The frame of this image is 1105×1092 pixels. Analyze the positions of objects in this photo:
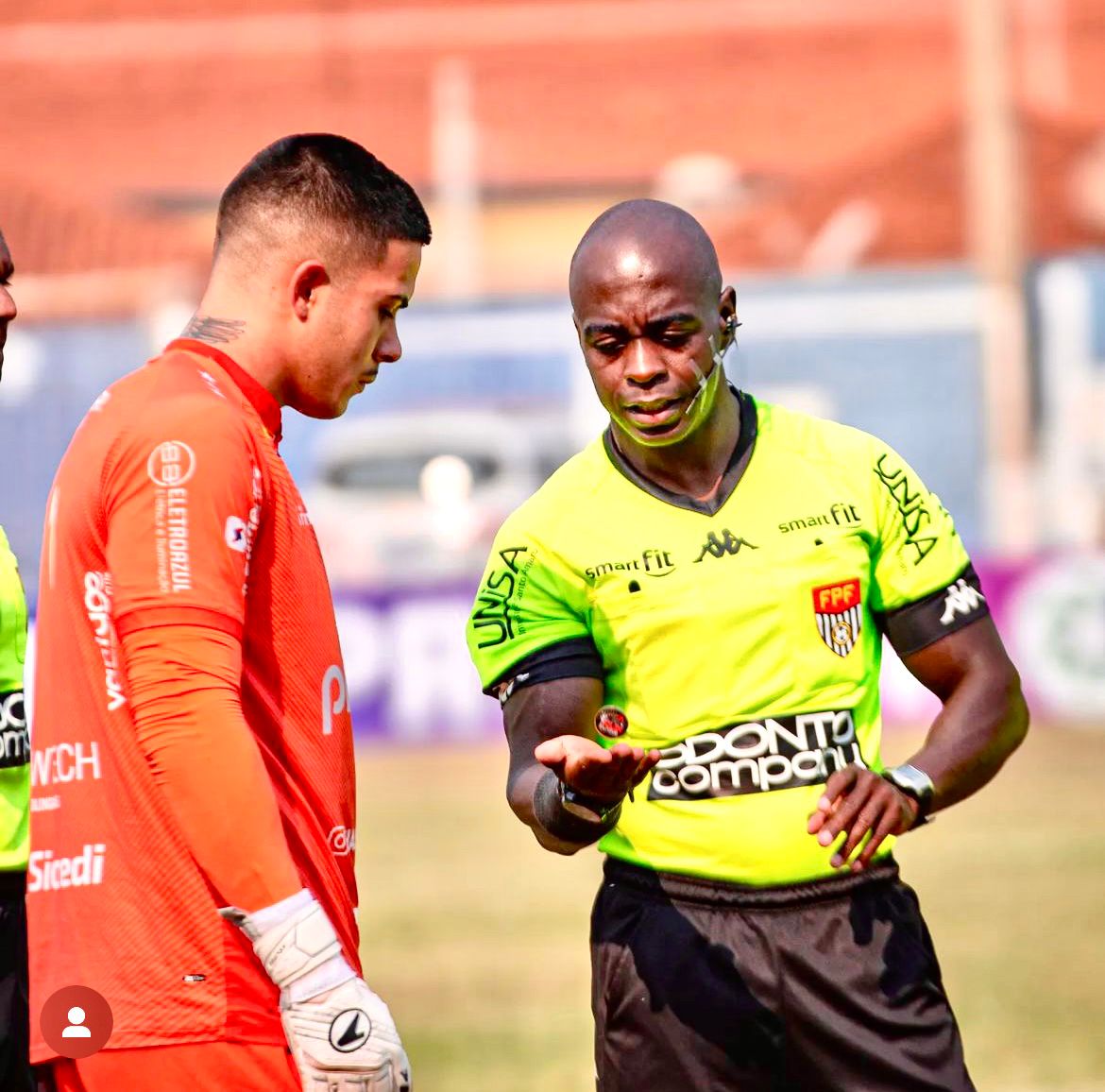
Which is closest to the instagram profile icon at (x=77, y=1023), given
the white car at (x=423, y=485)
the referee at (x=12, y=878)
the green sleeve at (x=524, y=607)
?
the green sleeve at (x=524, y=607)

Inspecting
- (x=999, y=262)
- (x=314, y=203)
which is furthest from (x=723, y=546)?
(x=999, y=262)

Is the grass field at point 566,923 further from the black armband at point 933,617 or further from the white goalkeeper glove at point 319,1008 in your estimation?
the white goalkeeper glove at point 319,1008

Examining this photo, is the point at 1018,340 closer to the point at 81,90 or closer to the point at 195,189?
the point at 195,189

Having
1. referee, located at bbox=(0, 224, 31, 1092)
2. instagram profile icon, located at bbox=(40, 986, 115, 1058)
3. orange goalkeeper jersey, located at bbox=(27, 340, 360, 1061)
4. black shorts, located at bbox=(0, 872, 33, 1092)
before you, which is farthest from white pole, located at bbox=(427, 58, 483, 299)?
instagram profile icon, located at bbox=(40, 986, 115, 1058)

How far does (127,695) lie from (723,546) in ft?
4.26

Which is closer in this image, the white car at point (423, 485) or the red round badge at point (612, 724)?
the red round badge at point (612, 724)

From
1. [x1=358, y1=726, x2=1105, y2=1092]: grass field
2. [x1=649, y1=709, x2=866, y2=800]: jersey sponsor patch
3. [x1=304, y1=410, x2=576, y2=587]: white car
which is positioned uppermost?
[x1=304, y1=410, x2=576, y2=587]: white car

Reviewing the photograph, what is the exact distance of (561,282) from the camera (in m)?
23.9

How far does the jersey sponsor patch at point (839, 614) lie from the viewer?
363cm

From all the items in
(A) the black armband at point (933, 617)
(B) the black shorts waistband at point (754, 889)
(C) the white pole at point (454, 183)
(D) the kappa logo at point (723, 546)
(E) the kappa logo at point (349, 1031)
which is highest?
(C) the white pole at point (454, 183)

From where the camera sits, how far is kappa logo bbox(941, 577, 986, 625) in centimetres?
366

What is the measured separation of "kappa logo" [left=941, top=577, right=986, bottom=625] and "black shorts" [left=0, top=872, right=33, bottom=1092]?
209 cm

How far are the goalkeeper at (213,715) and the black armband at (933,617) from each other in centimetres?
119

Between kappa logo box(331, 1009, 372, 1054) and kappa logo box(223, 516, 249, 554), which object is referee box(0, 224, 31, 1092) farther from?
kappa logo box(331, 1009, 372, 1054)
